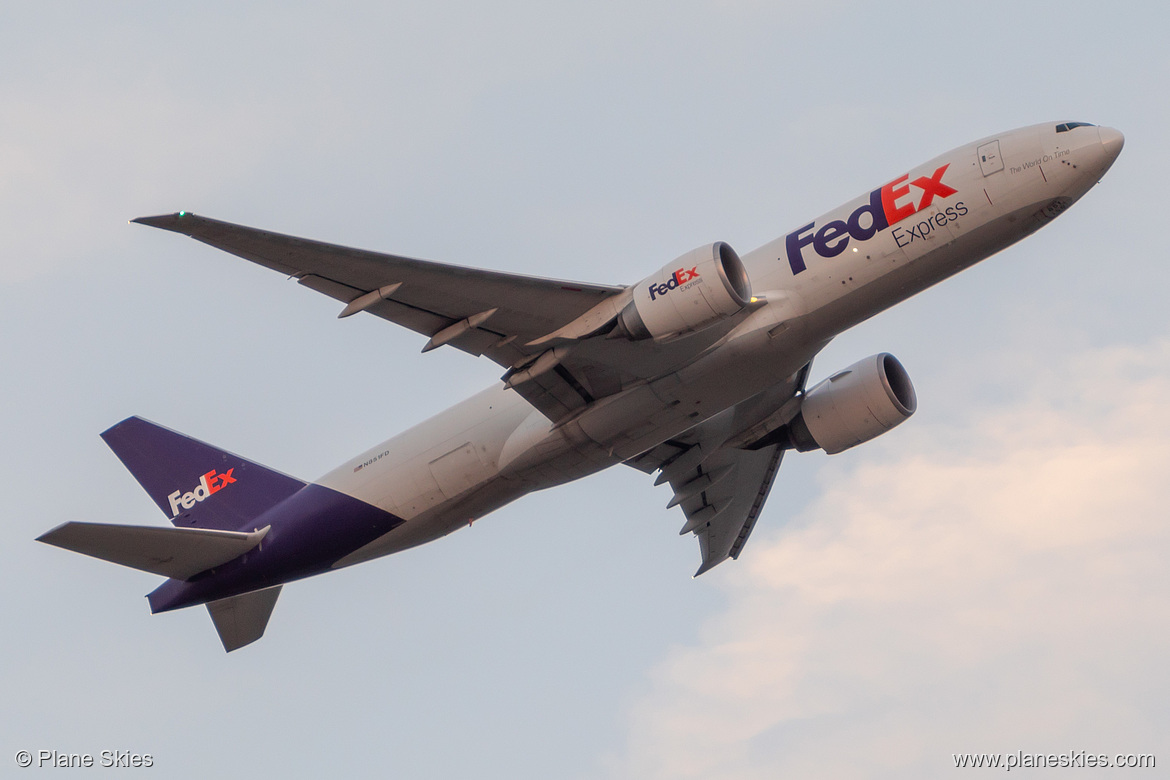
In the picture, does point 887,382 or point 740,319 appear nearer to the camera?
point 740,319

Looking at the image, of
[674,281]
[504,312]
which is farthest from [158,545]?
→ [674,281]

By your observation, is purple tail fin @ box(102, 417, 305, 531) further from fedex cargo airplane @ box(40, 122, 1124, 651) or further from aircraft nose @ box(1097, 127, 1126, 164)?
aircraft nose @ box(1097, 127, 1126, 164)

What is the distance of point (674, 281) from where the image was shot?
23781 millimetres

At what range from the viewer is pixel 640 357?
2522 centimetres

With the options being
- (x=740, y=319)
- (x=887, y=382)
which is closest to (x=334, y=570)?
(x=740, y=319)

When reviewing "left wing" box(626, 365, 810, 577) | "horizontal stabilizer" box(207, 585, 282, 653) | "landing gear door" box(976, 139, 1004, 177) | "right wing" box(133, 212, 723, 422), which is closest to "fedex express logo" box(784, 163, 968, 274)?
"landing gear door" box(976, 139, 1004, 177)

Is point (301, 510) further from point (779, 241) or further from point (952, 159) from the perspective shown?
point (952, 159)

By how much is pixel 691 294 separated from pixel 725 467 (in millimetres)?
10574

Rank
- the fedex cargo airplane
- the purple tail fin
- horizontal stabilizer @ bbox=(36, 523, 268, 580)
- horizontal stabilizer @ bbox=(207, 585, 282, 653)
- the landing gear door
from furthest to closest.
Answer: horizontal stabilizer @ bbox=(207, 585, 282, 653) → the purple tail fin → horizontal stabilizer @ bbox=(36, 523, 268, 580) → the landing gear door → the fedex cargo airplane

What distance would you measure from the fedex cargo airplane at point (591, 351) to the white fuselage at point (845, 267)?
4 centimetres

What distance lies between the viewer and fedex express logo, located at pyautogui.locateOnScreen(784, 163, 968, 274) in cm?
2497

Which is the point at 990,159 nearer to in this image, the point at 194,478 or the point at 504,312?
the point at 504,312

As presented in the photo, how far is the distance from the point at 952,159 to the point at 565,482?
35.4ft

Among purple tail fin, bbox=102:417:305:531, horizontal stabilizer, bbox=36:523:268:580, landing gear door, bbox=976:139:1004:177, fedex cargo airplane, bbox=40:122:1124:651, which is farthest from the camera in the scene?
purple tail fin, bbox=102:417:305:531
